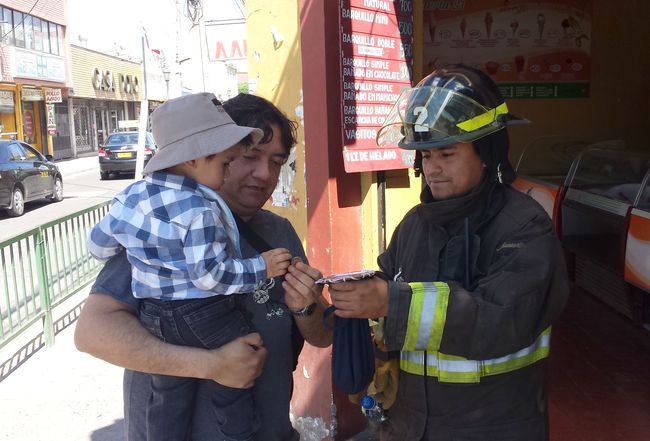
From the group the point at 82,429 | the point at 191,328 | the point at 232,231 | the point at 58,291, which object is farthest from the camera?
the point at 58,291

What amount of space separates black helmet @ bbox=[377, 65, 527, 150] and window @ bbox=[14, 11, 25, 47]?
2731 centimetres

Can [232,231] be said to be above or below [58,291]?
above

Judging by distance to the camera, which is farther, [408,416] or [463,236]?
[408,416]

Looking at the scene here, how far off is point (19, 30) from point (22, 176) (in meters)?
14.6

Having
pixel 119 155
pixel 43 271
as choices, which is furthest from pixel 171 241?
pixel 119 155

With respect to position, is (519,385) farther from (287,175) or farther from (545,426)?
(287,175)

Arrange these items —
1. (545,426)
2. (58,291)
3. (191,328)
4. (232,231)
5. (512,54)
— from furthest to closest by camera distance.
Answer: (512,54)
(58,291)
(545,426)
(232,231)
(191,328)

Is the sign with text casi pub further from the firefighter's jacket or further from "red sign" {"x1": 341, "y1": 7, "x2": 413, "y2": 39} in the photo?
the firefighter's jacket

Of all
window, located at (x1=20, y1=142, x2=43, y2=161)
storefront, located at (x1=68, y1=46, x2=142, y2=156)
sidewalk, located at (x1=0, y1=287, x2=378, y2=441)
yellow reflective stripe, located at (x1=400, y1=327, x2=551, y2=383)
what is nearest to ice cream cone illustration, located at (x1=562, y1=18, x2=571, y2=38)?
sidewalk, located at (x1=0, y1=287, x2=378, y2=441)

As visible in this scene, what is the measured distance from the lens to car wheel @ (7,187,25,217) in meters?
13.5

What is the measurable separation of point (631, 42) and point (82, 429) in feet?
22.6

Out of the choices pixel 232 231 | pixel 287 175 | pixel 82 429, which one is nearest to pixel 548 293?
pixel 232 231

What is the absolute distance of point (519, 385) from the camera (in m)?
1.79

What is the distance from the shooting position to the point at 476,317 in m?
1.56
